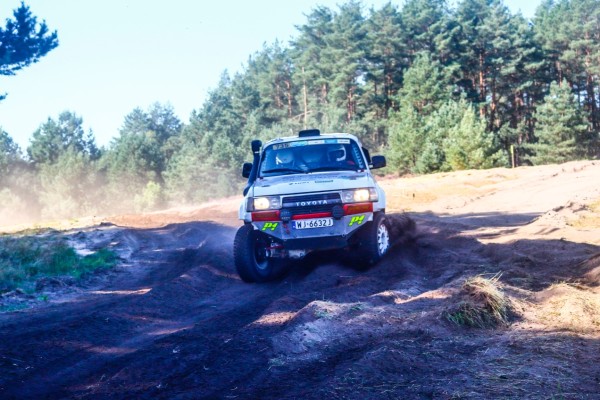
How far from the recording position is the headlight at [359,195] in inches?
357

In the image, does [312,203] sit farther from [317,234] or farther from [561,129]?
[561,129]

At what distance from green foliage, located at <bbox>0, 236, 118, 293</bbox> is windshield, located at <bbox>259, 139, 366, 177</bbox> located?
4.85 meters

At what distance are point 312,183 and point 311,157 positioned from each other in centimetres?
136

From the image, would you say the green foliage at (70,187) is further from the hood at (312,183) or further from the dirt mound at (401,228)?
the hood at (312,183)

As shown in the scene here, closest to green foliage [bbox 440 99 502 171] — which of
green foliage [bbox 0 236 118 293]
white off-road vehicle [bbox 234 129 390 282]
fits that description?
green foliage [bbox 0 236 118 293]

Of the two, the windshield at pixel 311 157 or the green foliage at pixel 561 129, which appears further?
the green foliage at pixel 561 129

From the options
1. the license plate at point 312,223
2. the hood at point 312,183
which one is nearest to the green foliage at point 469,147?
the hood at point 312,183

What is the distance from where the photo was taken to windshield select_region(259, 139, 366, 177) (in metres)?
10.3

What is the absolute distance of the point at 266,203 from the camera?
9.15 meters

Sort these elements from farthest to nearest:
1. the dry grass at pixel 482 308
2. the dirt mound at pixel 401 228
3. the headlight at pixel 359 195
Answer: the dirt mound at pixel 401 228, the headlight at pixel 359 195, the dry grass at pixel 482 308

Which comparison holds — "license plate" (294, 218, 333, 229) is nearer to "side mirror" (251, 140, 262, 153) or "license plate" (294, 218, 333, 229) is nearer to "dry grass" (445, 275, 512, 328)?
"side mirror" (251, 140, 262, 153)

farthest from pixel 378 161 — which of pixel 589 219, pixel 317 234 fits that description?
pixel 589 219

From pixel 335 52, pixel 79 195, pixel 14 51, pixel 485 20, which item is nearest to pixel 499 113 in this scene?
pixel 485 20

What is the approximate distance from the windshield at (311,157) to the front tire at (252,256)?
1.31 metres
